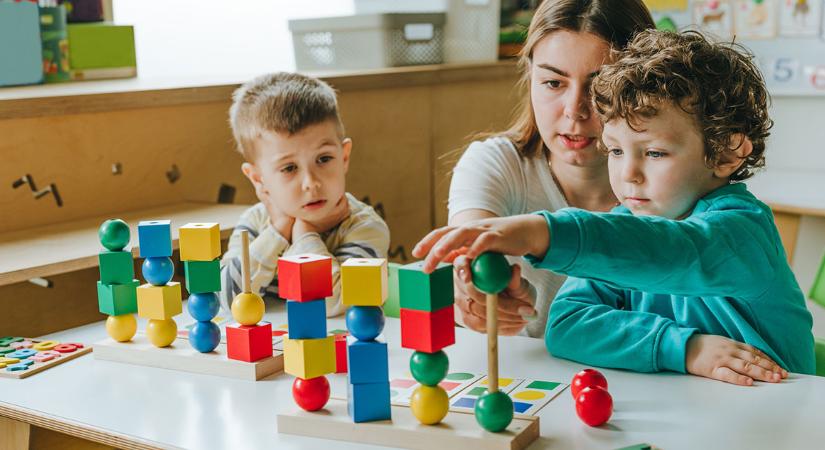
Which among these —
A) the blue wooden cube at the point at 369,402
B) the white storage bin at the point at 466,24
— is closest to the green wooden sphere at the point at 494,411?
the blue wooden cube at the point at 369,402

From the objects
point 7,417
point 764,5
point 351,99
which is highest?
point 764,5

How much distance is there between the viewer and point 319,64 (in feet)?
9.28

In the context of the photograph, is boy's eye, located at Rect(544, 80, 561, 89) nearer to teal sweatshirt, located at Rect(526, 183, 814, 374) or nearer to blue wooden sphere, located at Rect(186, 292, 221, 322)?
teal sweatshirt, located at Rect(526, 183, 814, 374)

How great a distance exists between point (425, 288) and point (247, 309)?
15.3 inches

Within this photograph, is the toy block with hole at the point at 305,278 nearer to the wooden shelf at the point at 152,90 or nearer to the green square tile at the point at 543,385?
the green square tile at the point at 543,385

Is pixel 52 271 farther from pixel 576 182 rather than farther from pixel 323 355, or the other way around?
pixel 576 182

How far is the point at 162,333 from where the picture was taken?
1.29 metres

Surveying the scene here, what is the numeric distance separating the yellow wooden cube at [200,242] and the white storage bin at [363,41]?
5.18ft

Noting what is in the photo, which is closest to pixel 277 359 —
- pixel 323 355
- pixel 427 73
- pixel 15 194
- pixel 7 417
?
pixel 323 355

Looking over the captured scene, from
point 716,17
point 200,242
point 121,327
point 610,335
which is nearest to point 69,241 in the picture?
point 121,327

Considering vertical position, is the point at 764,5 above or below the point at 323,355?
above

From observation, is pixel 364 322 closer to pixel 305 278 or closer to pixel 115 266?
pixel 305 278

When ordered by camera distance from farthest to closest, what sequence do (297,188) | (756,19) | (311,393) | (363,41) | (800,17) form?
(756,19) → (800,17) → (363,41) → (297,188) → (311,393)

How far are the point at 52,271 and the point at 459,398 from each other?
0.86 metres
